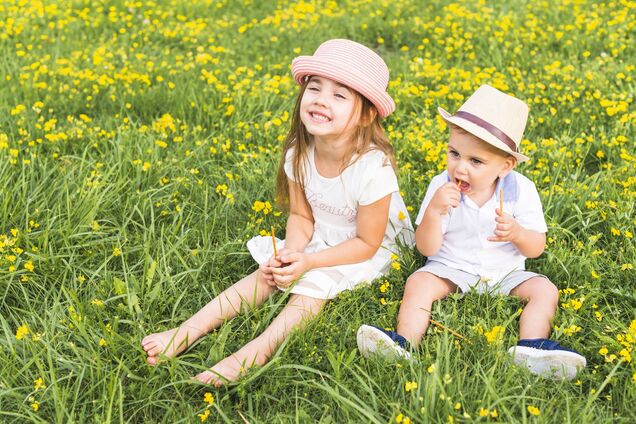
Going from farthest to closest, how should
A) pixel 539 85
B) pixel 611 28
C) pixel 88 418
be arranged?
pixel 611 28 < pixel 539 85 < pixel 88 418

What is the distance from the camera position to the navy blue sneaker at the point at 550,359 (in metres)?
2.37

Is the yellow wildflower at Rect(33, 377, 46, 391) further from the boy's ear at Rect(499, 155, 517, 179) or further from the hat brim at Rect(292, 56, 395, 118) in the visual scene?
the boy's ear at Rect(499, 155, 517, 179)

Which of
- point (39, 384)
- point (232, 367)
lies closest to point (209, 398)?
point (232, 367)

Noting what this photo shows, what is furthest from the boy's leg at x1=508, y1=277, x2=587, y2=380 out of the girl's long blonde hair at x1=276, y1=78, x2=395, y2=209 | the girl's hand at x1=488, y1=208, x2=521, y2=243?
the girl's long blonde hair at x1=276, y1=78, x2=395, y2=209

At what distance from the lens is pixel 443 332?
2.61 m

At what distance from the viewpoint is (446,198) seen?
8.54 feet

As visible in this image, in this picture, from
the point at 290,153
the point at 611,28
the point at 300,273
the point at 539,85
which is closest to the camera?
the point at 300,273

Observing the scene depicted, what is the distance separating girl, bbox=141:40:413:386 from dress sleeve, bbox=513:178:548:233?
504 millimetres

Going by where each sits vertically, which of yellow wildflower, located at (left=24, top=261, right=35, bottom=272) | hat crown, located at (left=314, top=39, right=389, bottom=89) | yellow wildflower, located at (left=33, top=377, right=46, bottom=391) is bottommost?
yellow wildflower, located at (left=33, top=377, right=46, bottom=391)

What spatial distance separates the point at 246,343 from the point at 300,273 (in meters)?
0.36

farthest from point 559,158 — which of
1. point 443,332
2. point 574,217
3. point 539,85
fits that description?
point 443,332

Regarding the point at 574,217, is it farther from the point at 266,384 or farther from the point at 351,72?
the point at 266,384

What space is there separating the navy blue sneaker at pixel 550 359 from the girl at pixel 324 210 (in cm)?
76

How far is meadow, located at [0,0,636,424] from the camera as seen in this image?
7.79 ft
